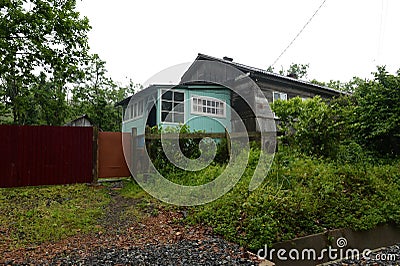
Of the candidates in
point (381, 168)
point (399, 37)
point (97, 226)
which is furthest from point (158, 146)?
point (399, 37)

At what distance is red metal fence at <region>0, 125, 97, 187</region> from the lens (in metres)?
6.42

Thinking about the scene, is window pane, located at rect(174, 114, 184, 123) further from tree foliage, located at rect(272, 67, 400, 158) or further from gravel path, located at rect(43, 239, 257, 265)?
gravel path, located at rect(43, 239, 257, 265)

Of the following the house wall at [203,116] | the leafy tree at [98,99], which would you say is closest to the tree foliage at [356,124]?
the house wall at [203,116]

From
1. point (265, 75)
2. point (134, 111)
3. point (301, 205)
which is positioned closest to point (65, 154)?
point (301, 205)

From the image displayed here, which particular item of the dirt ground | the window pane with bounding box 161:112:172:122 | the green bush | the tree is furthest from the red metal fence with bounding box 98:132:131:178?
the window pane with bounding box 161:112:172:122

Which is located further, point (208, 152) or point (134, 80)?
point (134, 80)

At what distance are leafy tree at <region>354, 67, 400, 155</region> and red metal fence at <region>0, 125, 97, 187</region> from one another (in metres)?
7.20

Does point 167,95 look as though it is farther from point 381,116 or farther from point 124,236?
point 124,236

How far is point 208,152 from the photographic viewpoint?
742 cm

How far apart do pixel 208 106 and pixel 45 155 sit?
7.36 m

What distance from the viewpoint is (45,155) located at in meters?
6.84

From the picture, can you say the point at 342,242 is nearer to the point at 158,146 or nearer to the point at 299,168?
the point at 299,168

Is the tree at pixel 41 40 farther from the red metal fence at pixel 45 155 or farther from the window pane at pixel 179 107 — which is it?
the window pane at pixel 179 107

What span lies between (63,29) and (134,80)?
19.5 metres
